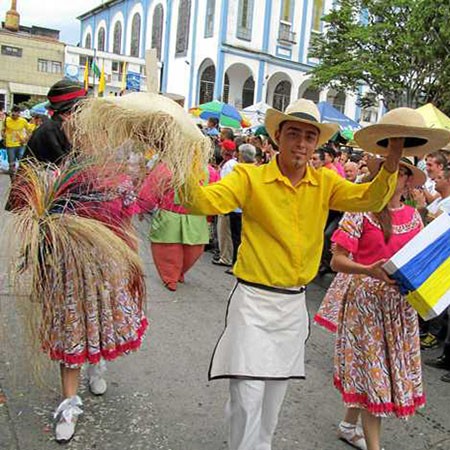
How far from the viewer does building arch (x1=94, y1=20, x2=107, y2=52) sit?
46.3 meters

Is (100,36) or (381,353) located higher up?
(100,36)

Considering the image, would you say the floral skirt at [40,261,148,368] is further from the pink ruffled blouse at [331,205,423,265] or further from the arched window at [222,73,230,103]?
the arched window at [222,73,230,103]

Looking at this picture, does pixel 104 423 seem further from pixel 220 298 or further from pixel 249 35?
pixel 249 35

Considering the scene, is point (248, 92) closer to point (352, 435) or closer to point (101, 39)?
point (101, 39)

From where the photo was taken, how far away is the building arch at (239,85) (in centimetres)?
3114

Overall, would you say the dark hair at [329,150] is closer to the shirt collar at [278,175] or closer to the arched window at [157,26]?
the shirt collar at [278,175]

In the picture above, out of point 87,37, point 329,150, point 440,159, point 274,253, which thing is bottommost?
point 274,253

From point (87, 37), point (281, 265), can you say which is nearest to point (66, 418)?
point (281, 265)

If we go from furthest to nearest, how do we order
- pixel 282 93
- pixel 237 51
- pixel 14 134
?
pixel 282 93, pixel 237 51, pixel 14 134

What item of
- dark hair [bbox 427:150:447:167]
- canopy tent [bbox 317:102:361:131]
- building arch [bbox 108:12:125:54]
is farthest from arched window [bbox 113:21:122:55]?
dark hair [bbox 427:150:447:167]

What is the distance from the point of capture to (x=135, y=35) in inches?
1574

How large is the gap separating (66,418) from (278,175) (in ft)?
5.34

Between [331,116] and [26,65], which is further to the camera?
[26,65]

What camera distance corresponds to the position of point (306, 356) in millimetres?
4117
